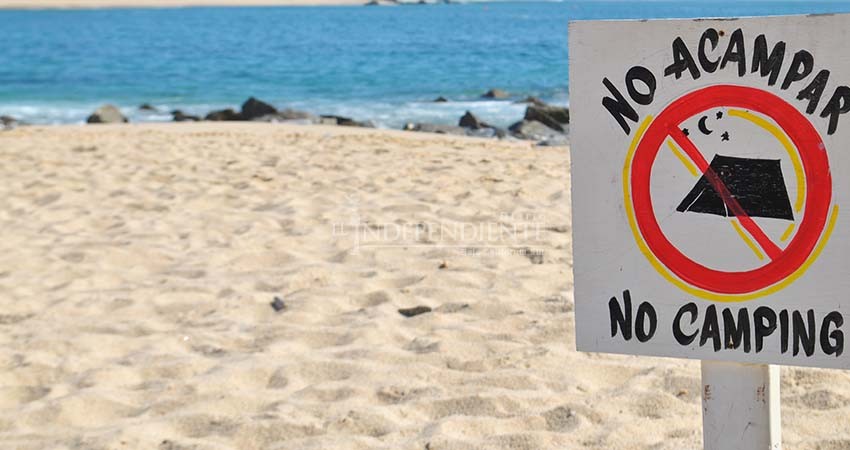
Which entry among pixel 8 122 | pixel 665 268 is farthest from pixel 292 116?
pixel 665 268

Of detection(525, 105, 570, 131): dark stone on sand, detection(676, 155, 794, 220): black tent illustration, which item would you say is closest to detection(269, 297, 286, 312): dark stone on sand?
detection(676, 155, 794, 220): black tent illustration

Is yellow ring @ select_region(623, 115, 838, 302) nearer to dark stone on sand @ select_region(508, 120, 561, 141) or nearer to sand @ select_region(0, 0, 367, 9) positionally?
dark stone on sand @ select_region(508, 120, 561, 141)

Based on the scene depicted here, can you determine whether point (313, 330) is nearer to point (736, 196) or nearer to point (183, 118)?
point (736, 196)

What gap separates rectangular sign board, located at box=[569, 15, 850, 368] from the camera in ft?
4.53

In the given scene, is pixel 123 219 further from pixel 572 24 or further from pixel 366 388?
pixel 572 24

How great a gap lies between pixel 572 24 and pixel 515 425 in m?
1.44

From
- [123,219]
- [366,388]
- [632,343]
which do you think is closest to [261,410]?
[366,388]

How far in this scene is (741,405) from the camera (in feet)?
4.99

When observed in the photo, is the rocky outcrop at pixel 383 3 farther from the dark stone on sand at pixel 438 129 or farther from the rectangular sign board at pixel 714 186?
the rectangular sign board at pixel 714 186

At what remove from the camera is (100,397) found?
9.56 ft

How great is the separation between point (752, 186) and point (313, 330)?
2.33 meters

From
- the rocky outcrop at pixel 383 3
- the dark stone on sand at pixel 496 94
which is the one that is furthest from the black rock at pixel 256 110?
the rocky outcrop at pixel 383 3

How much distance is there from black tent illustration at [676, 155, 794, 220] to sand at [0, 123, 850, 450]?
121 cm

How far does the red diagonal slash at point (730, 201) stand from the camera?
141 cm
